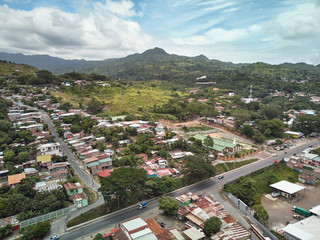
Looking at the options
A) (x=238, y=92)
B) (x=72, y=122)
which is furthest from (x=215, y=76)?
(x=72, y=122)

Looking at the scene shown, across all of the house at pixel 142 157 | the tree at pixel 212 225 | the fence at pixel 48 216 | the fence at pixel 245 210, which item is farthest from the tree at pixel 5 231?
the fence at pixel 245 210

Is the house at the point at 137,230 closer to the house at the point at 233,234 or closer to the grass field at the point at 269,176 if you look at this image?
the house at the point at 233,234

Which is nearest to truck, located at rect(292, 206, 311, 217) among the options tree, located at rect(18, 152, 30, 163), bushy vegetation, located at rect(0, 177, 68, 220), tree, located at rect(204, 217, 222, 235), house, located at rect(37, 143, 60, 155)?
tree, located at rect(204, 217, 222, 235)

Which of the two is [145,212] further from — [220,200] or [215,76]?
[215,76]

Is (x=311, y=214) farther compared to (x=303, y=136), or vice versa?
(x=303, y=136)

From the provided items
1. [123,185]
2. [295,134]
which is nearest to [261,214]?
[123,185]

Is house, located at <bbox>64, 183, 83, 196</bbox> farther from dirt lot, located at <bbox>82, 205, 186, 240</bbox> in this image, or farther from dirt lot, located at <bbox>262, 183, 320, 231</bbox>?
dirt lot, located at <bbox>262, 183, 320, 231</bbox>
